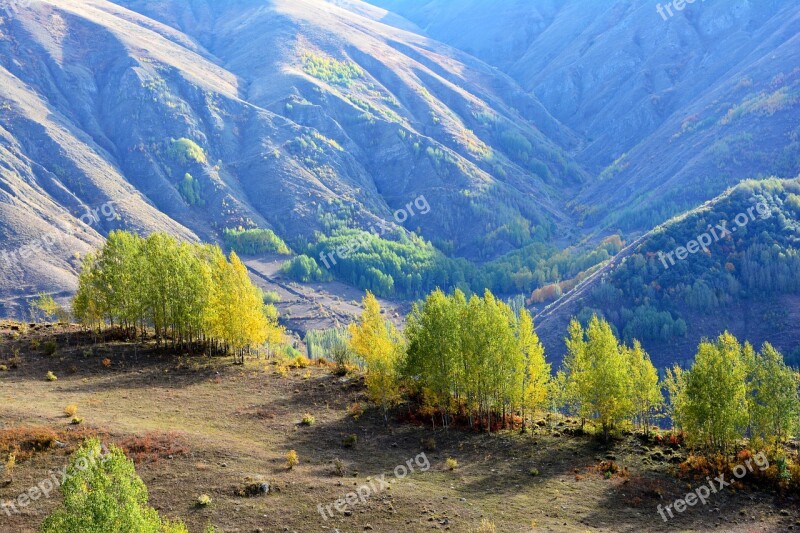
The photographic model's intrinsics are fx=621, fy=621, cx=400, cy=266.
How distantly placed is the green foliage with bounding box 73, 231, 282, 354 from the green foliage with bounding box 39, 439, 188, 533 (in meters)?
44.0

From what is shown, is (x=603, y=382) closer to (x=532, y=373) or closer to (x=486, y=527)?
(x=532, y=373)

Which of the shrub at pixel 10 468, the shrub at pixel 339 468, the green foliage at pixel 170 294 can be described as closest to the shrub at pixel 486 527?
the shrub at pixel 339 468

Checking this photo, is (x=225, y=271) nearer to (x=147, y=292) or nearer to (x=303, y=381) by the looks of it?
(x=147, y=292)

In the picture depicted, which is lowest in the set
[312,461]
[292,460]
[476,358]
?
[312,461]

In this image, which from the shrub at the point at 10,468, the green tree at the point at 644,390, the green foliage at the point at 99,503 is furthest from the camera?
the green tree at the point at 644,390

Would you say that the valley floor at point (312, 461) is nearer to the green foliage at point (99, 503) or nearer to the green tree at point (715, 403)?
the green tree at point (715, 403)

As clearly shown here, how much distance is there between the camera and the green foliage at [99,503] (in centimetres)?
2756

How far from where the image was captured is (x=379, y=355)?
207 ft

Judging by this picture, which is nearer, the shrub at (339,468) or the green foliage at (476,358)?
the shrub at (339,468)

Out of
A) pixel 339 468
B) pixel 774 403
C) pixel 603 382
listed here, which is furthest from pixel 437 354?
pixel 774 403

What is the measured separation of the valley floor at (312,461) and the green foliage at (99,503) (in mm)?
13083

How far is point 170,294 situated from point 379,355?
26.9m

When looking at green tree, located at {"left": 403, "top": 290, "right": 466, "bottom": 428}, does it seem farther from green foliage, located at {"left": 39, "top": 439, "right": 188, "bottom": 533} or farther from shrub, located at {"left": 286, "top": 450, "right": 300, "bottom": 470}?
green foliage, located at {"left": 39, "top": 439, "right": 188, "bottom": 533}

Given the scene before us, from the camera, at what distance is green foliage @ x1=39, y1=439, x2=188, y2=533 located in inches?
1085
